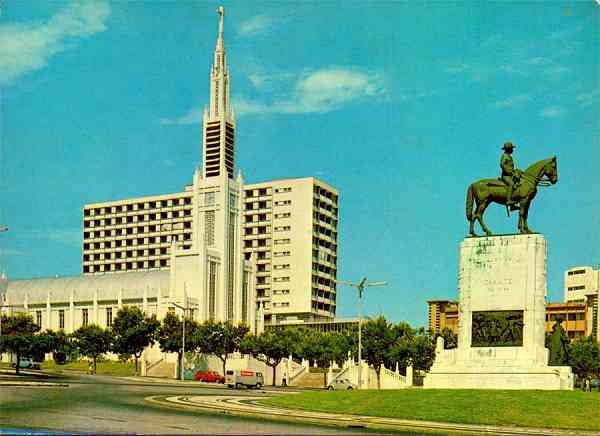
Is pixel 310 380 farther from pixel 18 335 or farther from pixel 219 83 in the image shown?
pixel 219 83

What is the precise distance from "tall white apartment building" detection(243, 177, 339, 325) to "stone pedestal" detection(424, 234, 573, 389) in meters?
125

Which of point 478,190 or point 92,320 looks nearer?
point 478,190

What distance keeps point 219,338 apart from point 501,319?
227 feet

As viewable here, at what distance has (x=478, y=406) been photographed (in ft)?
126

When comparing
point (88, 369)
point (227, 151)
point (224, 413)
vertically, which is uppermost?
point (227, 151)

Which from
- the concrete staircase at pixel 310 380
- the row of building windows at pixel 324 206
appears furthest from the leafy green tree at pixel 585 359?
the row of building windows at pixel 324 206

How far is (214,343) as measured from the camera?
112m

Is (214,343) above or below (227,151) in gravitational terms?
below

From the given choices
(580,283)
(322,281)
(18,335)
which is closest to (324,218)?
(322,281)

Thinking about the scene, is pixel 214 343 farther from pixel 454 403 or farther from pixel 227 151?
pixel 454 403

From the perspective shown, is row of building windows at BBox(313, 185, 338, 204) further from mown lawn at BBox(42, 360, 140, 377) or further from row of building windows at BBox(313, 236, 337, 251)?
mown lawn at BBox(42, 360, 140, 377)

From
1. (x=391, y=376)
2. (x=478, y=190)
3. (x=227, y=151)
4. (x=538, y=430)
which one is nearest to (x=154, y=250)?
(x=227, y=151)

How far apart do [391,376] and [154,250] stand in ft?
357

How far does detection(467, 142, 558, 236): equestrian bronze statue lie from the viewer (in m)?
48.2
